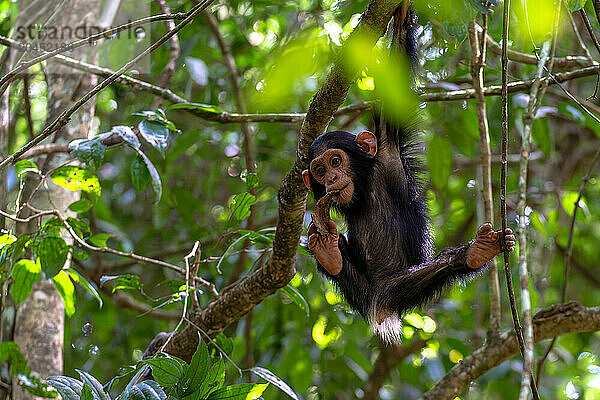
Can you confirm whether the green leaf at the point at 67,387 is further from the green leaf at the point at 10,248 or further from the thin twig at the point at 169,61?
the thin twig at the point at 169,61

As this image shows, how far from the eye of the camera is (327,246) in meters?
3.11

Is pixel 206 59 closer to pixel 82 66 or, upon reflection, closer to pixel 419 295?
pixel 82 66

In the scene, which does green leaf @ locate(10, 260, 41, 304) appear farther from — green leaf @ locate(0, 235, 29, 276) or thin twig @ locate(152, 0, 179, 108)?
thin twig @ locate(152, 0, 179, 108)

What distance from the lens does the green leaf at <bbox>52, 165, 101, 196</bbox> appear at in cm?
345

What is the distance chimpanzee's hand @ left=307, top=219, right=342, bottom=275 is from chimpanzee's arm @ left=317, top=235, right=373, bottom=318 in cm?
24

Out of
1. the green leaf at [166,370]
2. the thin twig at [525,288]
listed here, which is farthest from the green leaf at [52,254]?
the thin twig at [525,288]

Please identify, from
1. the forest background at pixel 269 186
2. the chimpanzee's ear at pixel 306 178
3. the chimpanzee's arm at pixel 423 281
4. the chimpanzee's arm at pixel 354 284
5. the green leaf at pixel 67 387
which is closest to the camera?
the green leaf at pixel 67 387

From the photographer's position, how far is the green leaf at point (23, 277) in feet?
10.8

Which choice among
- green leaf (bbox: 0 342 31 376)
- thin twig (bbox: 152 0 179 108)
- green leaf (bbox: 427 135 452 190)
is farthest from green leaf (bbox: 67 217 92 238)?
green leaf (bbox: 427 135 452 190)

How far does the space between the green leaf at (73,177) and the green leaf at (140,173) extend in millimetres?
252

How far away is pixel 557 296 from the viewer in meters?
7.41

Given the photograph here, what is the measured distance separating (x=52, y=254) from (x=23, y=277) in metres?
0.29

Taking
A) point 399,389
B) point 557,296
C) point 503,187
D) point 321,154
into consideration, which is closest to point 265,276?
point 321,154

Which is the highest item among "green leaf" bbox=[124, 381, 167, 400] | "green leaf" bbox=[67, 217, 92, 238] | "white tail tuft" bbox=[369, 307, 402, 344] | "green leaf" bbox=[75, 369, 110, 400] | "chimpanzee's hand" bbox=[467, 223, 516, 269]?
"green leaf" bbox=[67, 217, 92, 238]
